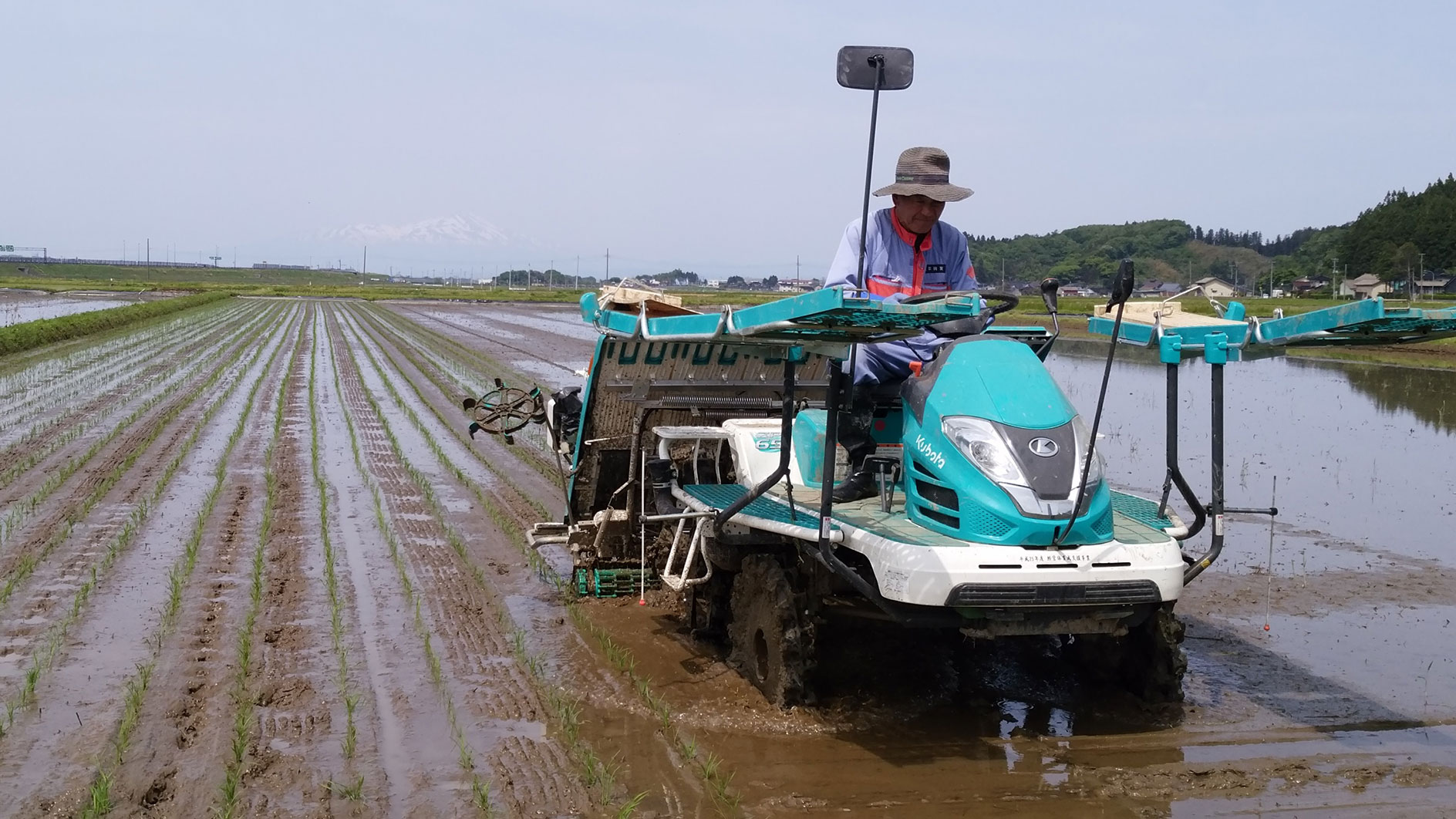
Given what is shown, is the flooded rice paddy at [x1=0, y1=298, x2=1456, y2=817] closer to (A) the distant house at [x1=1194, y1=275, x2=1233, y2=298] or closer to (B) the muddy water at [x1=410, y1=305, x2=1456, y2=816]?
(B) the muddy water at [x1=410, y1=305, x2=1456, y2=816]

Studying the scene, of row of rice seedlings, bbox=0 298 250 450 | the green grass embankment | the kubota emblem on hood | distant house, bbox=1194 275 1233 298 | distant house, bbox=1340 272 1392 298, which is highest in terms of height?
distant house, bbox=1340 272 1392 298

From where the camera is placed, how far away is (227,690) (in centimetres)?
596

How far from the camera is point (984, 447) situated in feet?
17.1

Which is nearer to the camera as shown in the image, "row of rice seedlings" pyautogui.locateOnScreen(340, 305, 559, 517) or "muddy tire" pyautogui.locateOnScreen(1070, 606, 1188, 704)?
"muddy tire" pyautogui.locateOnScreen(1070, 606, 1188, 704)

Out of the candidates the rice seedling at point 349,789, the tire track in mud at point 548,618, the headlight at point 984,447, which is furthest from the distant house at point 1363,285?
the rice seedling at point 349,789

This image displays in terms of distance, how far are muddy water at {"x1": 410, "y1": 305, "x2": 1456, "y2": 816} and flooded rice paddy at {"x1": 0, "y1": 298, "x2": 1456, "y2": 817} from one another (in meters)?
0.02

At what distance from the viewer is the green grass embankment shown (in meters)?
25.3

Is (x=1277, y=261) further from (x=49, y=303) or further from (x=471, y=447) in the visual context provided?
(x=471, y=447)

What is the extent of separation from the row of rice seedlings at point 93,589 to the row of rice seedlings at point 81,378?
294 centimetres

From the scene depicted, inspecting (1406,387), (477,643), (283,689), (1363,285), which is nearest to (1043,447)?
(477,643)

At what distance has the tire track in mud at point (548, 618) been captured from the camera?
5.17 metres

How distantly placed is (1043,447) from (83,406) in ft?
50.6

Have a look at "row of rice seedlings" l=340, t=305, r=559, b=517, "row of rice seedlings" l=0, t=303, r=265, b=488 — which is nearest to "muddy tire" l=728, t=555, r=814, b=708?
"row of rice seedlings" l=340, t=305, r=559, b=517

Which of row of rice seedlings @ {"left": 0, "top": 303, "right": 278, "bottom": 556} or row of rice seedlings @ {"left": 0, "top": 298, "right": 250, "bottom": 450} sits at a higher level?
row of rice seedlings @ {"left": 0, "top": 298, "right": 250, "bottom": 450}
